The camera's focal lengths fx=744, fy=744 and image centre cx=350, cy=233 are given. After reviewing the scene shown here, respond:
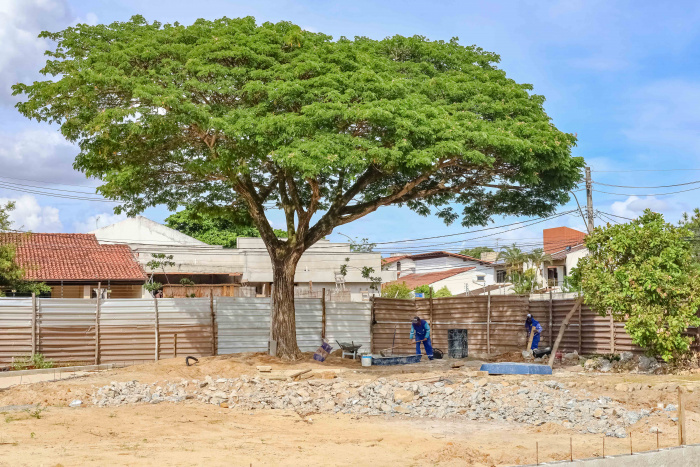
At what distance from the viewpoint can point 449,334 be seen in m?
25.8

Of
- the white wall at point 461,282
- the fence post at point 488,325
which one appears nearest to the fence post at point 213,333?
the fence post at point 488,325

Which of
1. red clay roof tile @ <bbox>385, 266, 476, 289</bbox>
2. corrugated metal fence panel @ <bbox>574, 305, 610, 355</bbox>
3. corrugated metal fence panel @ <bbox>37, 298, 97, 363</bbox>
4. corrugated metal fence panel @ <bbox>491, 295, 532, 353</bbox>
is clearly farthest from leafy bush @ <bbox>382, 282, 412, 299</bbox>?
corrugated metal fence panel @ <bbox>37, 298, 97, 363</bbox>

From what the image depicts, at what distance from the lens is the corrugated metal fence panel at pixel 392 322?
84.1ft

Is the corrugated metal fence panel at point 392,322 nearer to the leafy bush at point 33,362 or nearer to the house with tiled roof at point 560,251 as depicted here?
the leafy bush at point 33,362

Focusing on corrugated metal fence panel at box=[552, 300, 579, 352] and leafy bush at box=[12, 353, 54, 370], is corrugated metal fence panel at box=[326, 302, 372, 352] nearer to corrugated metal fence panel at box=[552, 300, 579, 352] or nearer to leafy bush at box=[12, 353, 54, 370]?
corrugated metal fence panel at box=[552, 300, 579, 352]

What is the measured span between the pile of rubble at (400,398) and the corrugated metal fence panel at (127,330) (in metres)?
6.11

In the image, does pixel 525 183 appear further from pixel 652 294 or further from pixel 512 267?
pixel 512 267

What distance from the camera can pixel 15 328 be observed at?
21.4 meters

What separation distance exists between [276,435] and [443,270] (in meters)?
56.9

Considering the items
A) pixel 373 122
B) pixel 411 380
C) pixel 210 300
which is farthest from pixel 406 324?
pixel 373 122

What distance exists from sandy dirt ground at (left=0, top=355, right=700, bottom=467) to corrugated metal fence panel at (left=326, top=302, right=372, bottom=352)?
30.3ft

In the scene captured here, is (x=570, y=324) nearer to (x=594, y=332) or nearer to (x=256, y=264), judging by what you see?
(x=594, y=332)

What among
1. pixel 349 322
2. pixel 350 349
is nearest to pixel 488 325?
pixel 349 322

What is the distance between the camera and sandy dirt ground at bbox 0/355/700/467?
9.70m
